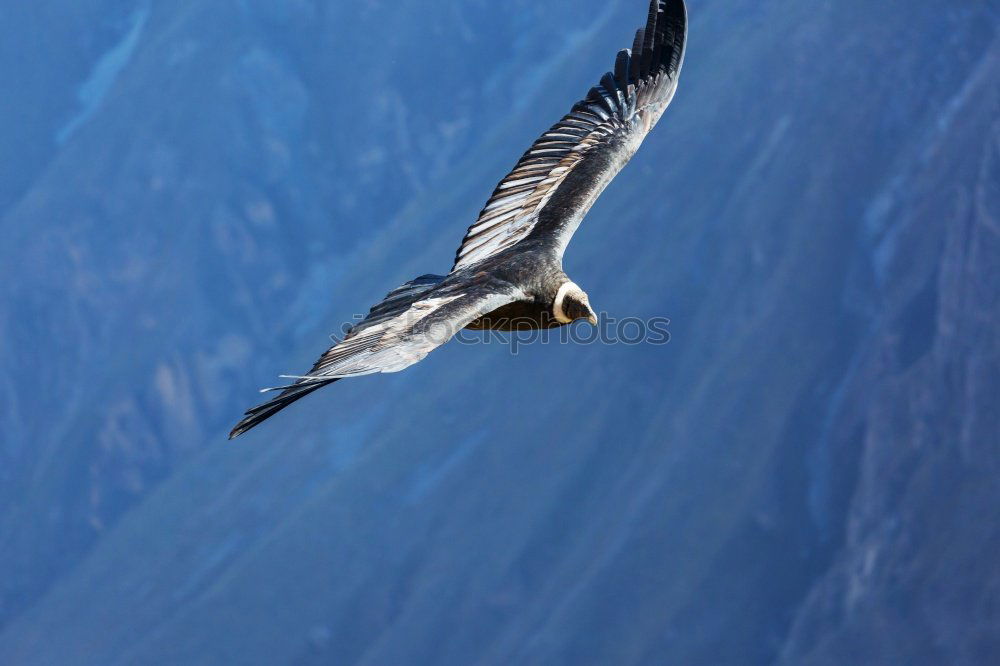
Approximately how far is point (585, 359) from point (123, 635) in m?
33.0

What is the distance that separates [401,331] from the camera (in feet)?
52.2

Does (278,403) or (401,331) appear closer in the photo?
(278,403)

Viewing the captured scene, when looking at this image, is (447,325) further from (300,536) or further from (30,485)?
(30,485)

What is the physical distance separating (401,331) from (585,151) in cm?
511

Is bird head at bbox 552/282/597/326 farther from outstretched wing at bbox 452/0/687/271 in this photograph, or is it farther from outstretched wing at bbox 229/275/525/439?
outstretched wing at bbox 452/0/687/271

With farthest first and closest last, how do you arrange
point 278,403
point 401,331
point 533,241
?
point 533,241
point 401,331
point 278,403

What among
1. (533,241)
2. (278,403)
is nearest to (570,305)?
(533,241)

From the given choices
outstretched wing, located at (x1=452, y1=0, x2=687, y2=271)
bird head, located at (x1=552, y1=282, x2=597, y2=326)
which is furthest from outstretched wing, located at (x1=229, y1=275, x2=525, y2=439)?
outstretched wing, located at (x1=452, y1=0, x2=687, y2=271)

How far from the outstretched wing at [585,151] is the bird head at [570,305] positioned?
0.95 metres

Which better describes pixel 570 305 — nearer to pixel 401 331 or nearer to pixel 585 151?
pixel 401 331

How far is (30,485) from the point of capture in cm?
10519

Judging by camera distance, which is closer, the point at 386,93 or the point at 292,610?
the point at 292,610

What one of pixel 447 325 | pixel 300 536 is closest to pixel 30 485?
pixel 300 536

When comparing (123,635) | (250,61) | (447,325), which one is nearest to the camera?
(447,325)
